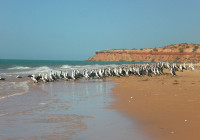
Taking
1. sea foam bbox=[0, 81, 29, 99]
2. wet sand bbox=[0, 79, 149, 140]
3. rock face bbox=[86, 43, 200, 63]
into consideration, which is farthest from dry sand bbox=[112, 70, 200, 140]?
rock face bbox=[86, 43, 200, 63]

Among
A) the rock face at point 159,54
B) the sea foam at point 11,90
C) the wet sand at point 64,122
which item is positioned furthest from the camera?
the rock face at point 159,54

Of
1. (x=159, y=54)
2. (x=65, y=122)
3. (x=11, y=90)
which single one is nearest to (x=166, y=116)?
(x=65, y=122)

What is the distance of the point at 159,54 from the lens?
117 meters

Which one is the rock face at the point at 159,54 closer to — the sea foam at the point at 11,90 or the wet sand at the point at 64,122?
the sea foam at the point at 11,90

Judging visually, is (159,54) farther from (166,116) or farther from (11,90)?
(166,116)

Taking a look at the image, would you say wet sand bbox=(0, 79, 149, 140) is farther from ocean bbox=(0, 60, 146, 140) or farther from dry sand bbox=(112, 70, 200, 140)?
dry sand bbox=(112, 70, 200, 140)

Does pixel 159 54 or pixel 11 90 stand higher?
pixel 159 54

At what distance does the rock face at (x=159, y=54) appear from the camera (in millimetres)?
98750

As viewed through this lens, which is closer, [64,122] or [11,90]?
[64,122]

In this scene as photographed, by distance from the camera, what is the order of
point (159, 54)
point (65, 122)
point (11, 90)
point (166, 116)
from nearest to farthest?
1. point (65, 122)
2. point (166, 116)
3. point (11, 90)
4. point (159, 54)

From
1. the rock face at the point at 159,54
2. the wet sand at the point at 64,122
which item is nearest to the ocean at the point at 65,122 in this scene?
the wet sand at the point at 64,122

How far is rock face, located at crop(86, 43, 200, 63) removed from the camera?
3888 inches

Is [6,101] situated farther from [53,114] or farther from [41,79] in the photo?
[41,79]

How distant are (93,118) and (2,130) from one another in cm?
237
